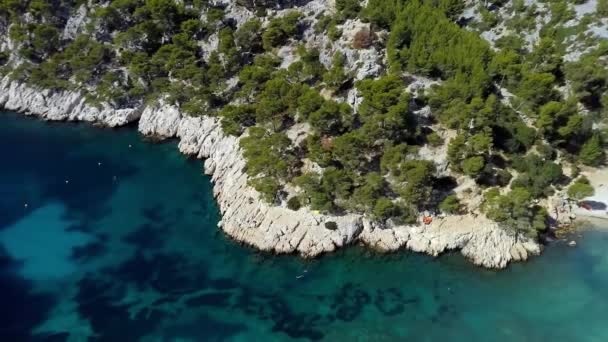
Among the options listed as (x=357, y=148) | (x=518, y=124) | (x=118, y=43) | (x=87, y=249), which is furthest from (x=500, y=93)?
(x=118, y=43)

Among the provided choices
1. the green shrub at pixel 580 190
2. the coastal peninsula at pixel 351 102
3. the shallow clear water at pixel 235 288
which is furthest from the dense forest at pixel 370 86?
the shallow clear water at pixel 235 288

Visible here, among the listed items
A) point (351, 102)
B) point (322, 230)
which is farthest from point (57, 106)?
point (322, 230)

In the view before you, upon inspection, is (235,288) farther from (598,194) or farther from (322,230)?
(598,194)

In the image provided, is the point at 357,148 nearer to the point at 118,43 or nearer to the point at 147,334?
the point at 147,334

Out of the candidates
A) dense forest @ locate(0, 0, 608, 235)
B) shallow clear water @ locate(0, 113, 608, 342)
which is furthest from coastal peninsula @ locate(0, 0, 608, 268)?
shallow clear water @ locate(0, 113, 608, 342)

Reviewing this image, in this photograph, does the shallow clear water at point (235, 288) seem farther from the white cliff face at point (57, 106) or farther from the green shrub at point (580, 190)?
the white cliff face at point (57, 106)

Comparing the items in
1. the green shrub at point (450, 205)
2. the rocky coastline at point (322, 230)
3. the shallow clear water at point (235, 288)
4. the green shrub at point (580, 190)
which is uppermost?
the green shrub at point (580, 190)

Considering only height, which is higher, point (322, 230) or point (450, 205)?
point (450, 205)
